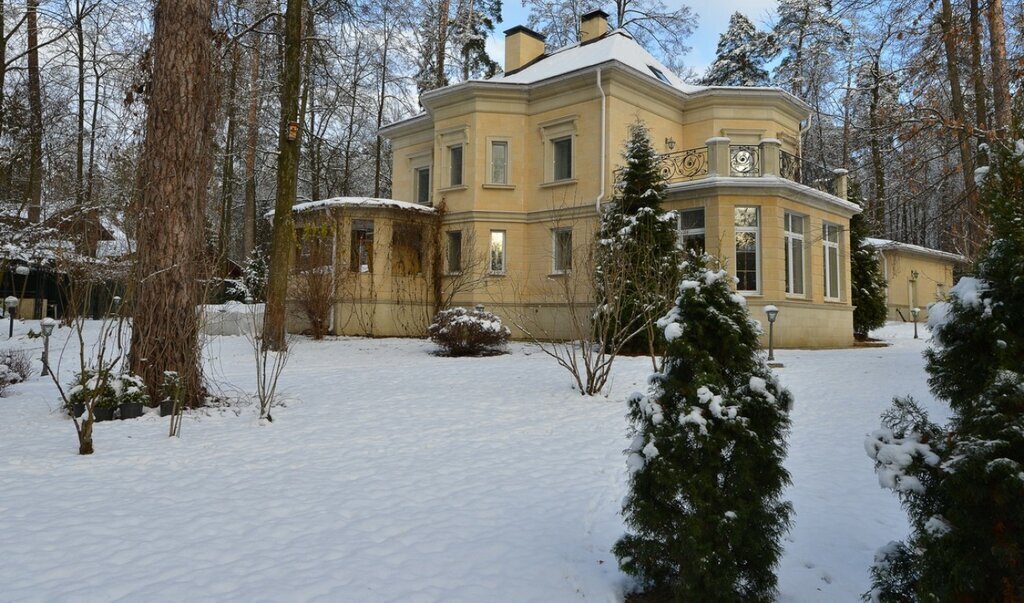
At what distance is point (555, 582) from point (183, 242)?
6.57 metres

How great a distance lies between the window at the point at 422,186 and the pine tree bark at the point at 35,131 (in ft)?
36.5

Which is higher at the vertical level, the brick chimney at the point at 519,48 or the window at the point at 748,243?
the brick chimney at the point at 519,48

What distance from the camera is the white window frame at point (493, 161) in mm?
19891

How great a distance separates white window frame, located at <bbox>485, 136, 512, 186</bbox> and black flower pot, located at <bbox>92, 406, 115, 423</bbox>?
46.1 feet

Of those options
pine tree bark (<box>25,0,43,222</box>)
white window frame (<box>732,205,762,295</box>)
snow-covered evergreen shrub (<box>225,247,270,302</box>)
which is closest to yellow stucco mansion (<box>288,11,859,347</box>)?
white window frame (<box>732,205,762,295</box>)

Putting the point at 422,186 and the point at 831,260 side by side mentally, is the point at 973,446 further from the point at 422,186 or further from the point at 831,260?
the point at 422,186

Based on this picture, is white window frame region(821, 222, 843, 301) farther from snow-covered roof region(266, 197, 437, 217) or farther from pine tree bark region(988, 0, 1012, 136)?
snow-covered roof region(266, 197, 437, 217)

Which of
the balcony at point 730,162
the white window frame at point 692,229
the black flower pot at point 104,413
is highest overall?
the balcony at point 730,162

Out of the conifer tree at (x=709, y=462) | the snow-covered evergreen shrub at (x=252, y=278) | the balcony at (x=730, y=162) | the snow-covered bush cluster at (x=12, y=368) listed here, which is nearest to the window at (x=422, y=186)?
the snow-covered evergreen shrub at (x=252, y=278)

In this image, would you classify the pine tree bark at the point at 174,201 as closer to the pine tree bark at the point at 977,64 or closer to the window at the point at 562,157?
the pine tree bark at the point at 977,64

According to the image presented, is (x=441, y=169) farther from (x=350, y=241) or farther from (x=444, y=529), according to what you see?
(x=444, y=529)

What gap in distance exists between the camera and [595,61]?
758 inches

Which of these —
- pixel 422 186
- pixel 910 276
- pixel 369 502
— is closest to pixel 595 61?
pixel 422 186

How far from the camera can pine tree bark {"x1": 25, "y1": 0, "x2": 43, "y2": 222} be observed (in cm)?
1778
